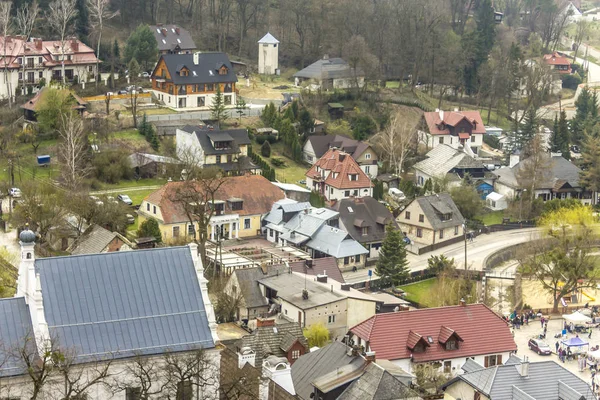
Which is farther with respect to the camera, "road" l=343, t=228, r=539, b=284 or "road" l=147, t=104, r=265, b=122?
"road" l=147, t=104, r=265, b=122

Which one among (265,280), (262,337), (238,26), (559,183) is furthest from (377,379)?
(238,26)

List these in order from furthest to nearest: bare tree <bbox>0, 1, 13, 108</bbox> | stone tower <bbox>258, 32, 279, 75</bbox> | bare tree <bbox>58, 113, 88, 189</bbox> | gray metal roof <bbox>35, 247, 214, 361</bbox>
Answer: stone tower <bbox>258, 32, 279, 75</bbox>
bare tree <bbox>0, 1, 13, 108</bbox>
bare tree <bbox>58, 113, 88, 189</bbox>
gray metal roof <bbox>35, 247, 214, 361</bbox>

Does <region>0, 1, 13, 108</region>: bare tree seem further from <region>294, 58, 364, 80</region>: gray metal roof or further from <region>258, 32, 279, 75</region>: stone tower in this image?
<region>294, 58, 364, 80</region>: gray metal roof

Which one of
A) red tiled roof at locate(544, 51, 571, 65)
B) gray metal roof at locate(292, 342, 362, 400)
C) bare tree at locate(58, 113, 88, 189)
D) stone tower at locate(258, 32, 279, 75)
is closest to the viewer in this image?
gray metal roof at locate(292, 342, 362, 400)

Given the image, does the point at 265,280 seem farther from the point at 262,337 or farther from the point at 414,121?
the point at 414,121

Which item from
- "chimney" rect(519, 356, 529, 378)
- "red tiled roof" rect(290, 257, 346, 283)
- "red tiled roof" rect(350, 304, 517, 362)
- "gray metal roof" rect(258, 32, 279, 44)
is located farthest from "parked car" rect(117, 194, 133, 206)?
"chimney" rect(519, 356, 529, 378)

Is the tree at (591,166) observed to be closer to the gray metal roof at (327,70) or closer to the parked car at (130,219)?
the gray metal roof at (327,70)

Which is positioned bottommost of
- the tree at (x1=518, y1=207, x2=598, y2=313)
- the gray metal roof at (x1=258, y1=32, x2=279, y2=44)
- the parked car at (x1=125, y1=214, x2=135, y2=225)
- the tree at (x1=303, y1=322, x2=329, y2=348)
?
the tree at (x1=518, y1=207, x2=598, y2=313)
